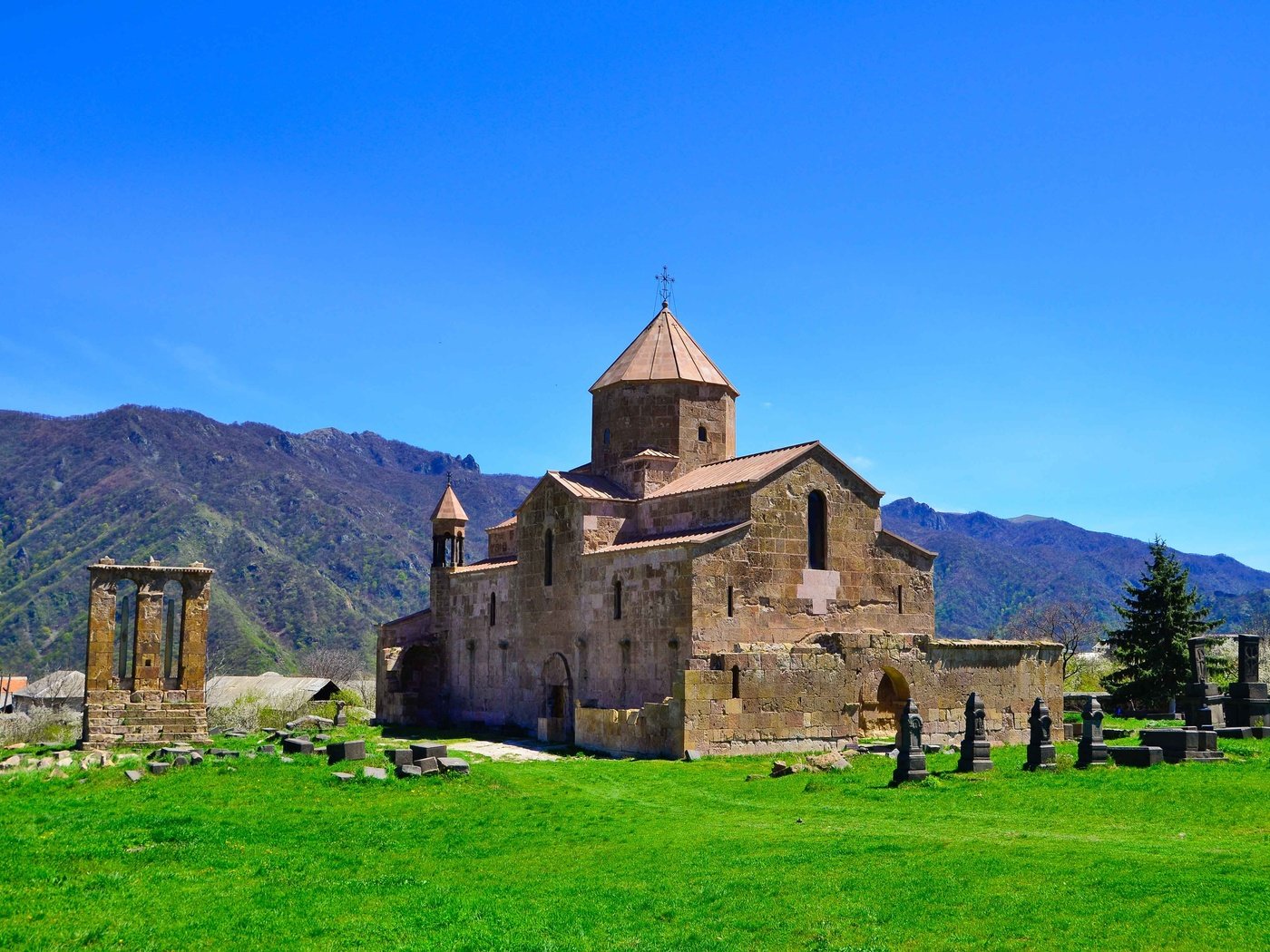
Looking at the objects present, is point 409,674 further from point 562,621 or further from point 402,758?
point 402,758

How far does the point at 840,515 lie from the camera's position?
29.0m

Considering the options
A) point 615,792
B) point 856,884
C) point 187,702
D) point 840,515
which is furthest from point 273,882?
point 840,515

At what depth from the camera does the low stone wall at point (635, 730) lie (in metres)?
25.1

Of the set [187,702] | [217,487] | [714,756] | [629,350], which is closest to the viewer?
[714,756]

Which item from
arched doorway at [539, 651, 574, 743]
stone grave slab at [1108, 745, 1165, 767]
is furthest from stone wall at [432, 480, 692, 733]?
stone grave slab at [1108, 745, 1165, 767]

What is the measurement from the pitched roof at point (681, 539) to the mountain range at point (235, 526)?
4354 centimetres

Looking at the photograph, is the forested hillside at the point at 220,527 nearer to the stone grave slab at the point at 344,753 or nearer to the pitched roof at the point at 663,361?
the pitched roof at the point at 663,361

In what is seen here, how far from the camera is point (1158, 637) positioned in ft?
136

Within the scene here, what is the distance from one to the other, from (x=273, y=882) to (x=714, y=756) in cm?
1249

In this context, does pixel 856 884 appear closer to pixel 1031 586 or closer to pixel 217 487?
pixel 217 487

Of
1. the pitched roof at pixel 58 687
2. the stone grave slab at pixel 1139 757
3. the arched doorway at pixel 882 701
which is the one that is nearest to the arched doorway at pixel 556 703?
the arched doorway at pixel 882 701

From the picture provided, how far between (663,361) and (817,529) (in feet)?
23.9

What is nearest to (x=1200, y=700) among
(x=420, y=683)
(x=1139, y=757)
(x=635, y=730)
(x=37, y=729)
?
(x=1139, y=757)

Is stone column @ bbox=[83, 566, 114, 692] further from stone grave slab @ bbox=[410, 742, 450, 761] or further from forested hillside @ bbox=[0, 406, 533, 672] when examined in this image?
forested hillside @ bbox=[0, 406, 533, 672]
